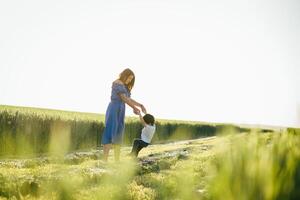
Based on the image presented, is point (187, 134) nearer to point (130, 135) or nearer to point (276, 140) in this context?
point (130, 135)

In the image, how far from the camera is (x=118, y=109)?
9516 mm

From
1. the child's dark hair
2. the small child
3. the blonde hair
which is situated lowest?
the small child

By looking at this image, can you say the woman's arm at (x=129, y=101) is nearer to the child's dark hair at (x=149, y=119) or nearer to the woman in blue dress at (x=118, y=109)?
the woman in blue dress at (x=118, y=109)

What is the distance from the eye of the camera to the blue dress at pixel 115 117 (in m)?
9.31

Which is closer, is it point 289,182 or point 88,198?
point 289,182

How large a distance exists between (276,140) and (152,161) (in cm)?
567

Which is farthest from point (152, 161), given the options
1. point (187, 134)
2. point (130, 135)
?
point (187, 134)

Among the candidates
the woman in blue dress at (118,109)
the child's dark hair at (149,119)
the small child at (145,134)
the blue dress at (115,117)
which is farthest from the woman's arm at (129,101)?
the child's dark hair at (149,119)

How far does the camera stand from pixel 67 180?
6.26 feet

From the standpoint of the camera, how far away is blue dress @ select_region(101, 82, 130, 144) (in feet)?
30.6

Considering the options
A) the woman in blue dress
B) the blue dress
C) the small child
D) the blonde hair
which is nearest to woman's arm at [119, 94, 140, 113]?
the woman in blue dress

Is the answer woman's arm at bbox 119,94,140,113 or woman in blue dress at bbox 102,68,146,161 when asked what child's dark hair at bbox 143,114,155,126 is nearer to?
woman in blue dress at bbox 102,68,146,161

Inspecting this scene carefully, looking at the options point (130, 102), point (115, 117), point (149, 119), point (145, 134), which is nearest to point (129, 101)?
point (130, 102)

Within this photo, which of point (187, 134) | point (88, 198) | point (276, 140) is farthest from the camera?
point (187, 134)
